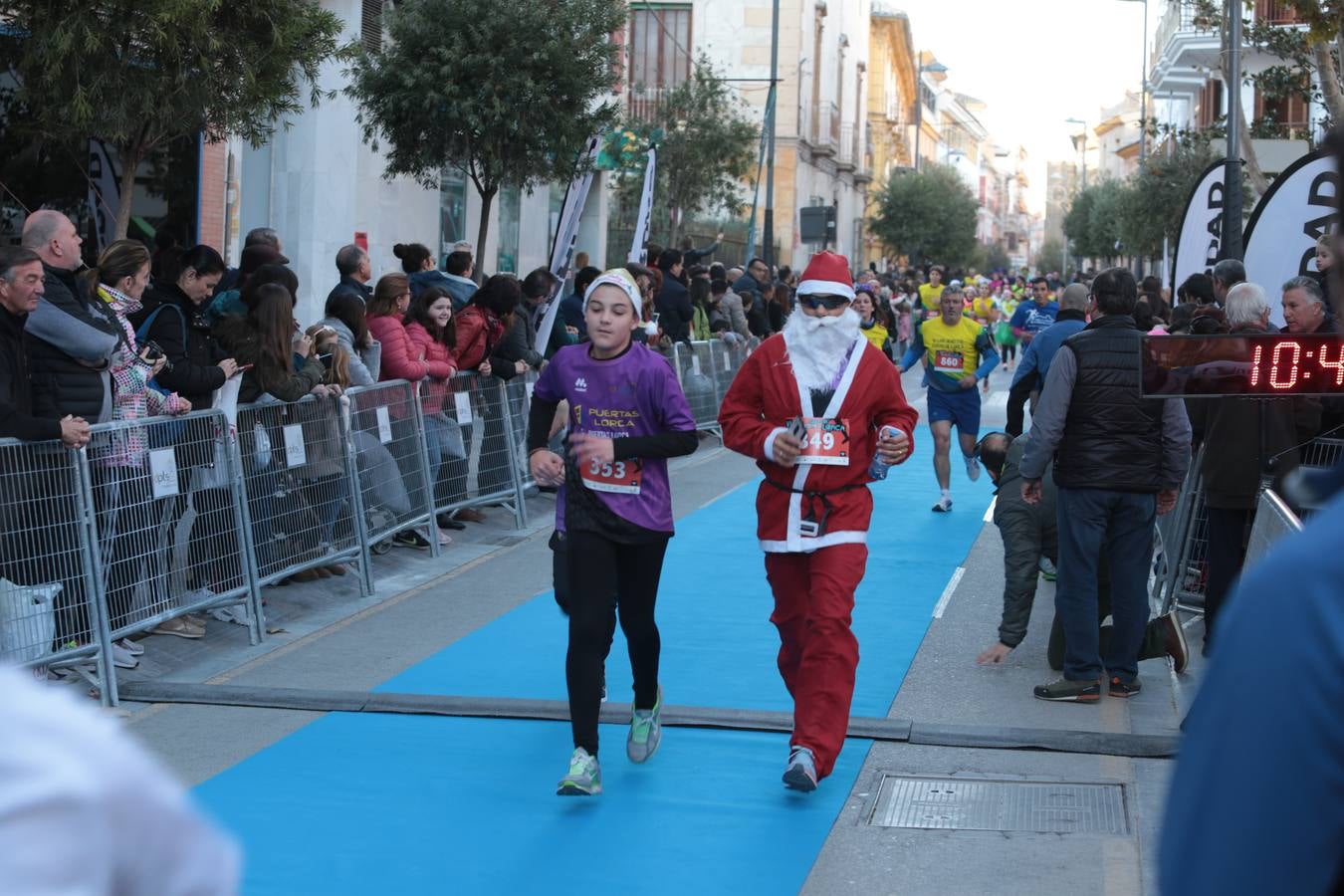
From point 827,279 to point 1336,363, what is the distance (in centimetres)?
204

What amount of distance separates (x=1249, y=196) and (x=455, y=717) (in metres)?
27.7

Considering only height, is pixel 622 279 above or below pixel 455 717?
above

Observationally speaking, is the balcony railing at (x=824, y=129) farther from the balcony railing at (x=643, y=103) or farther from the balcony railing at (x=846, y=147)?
the balcony railing at (x=643, y=103)

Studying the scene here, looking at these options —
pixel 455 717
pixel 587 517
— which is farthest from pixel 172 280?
pixel 587 517

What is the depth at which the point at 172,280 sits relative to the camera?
9.09m

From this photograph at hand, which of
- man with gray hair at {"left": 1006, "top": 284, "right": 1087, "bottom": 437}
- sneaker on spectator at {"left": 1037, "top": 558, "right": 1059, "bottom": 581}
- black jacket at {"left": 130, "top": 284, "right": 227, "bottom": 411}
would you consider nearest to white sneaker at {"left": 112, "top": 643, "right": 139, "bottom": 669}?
black jacket at {"left": 130, "top": 284, "right": 227, "bottom": 411}

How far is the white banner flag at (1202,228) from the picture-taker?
13680 millimetres

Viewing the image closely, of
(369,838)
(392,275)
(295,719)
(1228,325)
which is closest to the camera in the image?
(369,838)

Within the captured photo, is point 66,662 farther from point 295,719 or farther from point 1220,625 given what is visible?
point 1220,625

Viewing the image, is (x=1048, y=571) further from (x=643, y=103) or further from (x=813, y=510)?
(x=643, y=103)

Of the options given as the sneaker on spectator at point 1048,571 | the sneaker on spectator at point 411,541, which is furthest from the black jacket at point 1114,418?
the sneaker on spectator at point 411,541

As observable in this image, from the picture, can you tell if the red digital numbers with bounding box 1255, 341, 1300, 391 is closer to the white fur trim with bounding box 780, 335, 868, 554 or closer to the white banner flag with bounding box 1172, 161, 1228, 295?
the white fur trim with bounding box 780, 335, 868, 554

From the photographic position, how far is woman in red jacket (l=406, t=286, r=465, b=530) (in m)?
11.5

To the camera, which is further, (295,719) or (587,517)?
(295,719)
